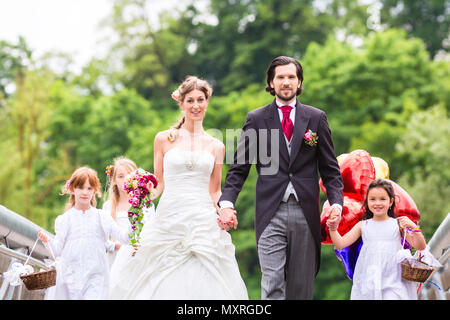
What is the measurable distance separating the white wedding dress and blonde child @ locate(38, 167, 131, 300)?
0.92 ft

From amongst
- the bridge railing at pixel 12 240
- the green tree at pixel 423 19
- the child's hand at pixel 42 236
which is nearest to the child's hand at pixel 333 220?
the child's hand at pixel 42 236

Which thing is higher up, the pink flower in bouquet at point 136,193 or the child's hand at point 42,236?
the pink flower in bouquet at point 136,193

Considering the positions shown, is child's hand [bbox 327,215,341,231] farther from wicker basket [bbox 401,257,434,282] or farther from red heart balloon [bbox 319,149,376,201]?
red heart balloon [bbox 319,149,376,201]

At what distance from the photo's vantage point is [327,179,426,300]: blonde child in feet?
18.0

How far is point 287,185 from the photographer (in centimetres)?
532

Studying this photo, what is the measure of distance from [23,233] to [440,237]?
3.38 metres

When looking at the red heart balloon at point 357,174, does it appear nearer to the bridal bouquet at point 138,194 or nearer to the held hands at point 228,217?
the held hands at point 228,217

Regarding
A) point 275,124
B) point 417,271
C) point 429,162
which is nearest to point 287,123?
point 275,124

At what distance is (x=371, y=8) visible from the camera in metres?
42.5

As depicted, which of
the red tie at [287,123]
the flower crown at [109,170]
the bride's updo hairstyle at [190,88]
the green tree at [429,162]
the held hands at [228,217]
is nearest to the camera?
the held hands at [228,217]

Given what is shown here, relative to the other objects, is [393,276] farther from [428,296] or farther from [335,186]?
[428,296]

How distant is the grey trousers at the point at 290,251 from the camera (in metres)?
5.18

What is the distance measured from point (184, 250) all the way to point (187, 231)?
0.55 feet

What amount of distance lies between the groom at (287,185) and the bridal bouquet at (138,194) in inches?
34.7
